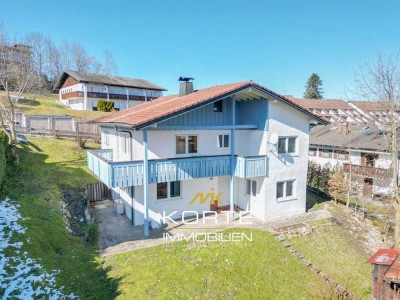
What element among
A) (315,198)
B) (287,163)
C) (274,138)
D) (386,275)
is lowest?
(315,198)

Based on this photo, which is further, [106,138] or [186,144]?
[106,138]

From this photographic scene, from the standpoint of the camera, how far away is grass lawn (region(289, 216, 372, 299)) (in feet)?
42.5

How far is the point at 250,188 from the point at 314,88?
244 ft

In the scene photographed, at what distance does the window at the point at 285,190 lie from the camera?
17859 mm

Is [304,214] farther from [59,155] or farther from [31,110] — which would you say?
[31,110]

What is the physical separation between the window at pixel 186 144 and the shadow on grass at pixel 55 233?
6670 mm

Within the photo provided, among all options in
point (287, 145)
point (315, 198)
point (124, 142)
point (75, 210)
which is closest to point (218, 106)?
point (287, 145)

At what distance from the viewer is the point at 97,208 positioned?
18.5 meters

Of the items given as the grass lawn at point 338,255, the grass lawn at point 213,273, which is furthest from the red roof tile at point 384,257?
the grass lawn at point 338,255

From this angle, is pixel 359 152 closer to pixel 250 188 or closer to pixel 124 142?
pixel 250 188

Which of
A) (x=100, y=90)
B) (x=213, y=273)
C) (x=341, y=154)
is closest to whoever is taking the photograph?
(x=213, y=273)

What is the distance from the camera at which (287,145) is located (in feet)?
58.7

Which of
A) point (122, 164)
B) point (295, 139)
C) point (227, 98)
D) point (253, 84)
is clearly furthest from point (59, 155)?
point (295, 139)

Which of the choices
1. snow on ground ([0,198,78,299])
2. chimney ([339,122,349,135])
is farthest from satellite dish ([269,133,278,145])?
chimney ([339,122,349,135])
